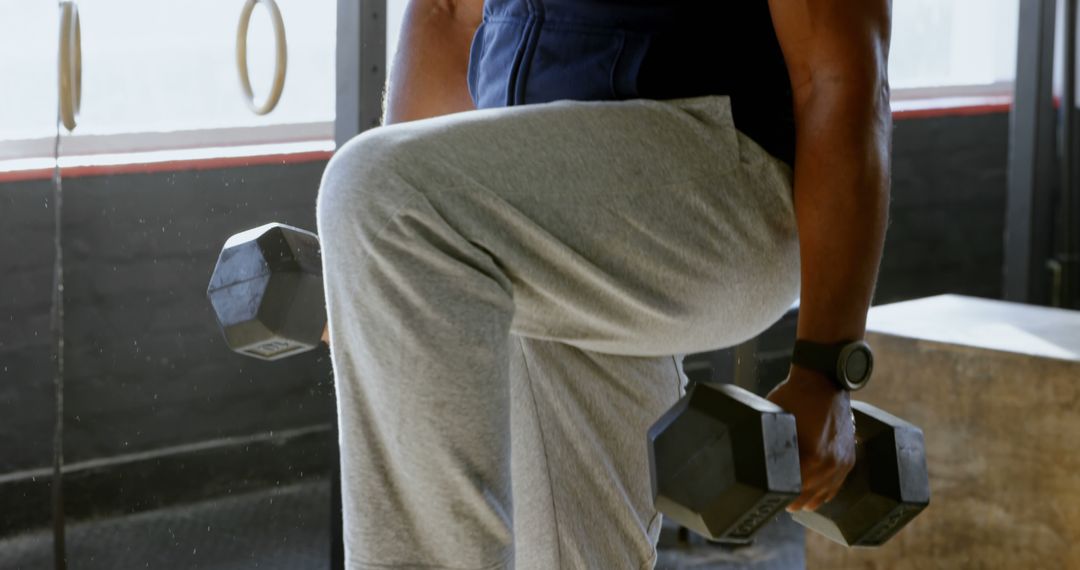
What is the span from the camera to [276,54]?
6.73ft

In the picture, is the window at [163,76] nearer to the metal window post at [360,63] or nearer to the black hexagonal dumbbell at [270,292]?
the metal window post at [360,63]

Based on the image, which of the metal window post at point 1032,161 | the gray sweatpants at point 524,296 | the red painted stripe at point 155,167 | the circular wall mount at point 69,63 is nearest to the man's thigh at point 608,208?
the gray sweatpants at point 524,296

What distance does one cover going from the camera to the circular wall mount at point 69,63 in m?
2.03

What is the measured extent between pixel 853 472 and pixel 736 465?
187 millimetres

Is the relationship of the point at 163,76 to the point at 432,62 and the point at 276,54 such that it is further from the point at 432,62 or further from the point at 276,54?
the point at 432,62

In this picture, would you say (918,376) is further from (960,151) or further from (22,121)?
(960,151)

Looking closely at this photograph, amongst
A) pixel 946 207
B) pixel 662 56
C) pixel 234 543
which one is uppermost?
pixel 662 56

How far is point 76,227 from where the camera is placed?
92.2 inches

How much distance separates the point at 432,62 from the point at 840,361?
554mm

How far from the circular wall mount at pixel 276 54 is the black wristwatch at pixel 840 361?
51.3 inches

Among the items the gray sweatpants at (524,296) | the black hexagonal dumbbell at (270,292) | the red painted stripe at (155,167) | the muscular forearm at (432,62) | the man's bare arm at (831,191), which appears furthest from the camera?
the red painted stripe at (155,167)

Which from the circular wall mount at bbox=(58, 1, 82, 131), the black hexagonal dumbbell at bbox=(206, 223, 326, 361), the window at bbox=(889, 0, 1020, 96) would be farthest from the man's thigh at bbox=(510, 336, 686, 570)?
the window at bbox=(889, 0, 1020, 96)

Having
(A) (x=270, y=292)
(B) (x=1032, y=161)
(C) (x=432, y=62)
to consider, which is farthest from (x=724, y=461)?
(B) (x=1032, y=161)

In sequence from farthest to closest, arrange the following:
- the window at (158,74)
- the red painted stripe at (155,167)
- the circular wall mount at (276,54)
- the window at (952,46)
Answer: the window at (952,46), the red painted stripe at (155,167), the window at (158,74), the circular wall mount at (276,54)
